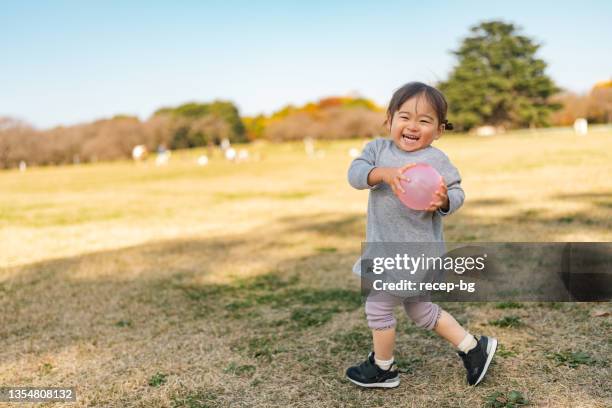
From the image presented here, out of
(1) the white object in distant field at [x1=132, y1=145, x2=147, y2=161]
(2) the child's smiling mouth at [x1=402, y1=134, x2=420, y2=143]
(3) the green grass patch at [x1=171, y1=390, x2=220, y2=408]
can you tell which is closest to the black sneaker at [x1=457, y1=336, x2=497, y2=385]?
(2) the child's smiling mouth at [x1=402, y1=134, x2=420, y2=143]

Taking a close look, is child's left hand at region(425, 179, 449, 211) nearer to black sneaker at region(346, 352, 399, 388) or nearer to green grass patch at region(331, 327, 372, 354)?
black sneaker at region(346, 352, 399, 388)

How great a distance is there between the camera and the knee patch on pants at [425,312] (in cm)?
267

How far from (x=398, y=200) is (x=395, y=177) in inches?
9.3

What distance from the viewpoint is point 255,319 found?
4168 mm

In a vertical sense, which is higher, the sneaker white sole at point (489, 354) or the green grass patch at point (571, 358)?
the sneaker white sole at point (489, 354)

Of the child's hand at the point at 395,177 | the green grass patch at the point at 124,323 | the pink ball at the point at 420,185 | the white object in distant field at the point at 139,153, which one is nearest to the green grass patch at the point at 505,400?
the pink ball at the point at 420,185

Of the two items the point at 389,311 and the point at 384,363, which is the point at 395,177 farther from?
the point at 384,363

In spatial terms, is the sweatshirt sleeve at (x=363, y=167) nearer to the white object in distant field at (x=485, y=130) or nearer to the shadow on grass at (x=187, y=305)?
the shadow on grass at (x=187, y=305)

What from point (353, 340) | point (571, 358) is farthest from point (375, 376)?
point (571, 358)

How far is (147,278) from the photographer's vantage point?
5.63m

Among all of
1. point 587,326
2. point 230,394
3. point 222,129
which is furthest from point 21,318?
point 222,129

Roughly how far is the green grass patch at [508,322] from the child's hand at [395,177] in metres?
1.80

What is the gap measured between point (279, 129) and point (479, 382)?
62.0 meters

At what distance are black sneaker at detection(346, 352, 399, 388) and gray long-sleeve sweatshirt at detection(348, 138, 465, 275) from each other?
1.88 ft
